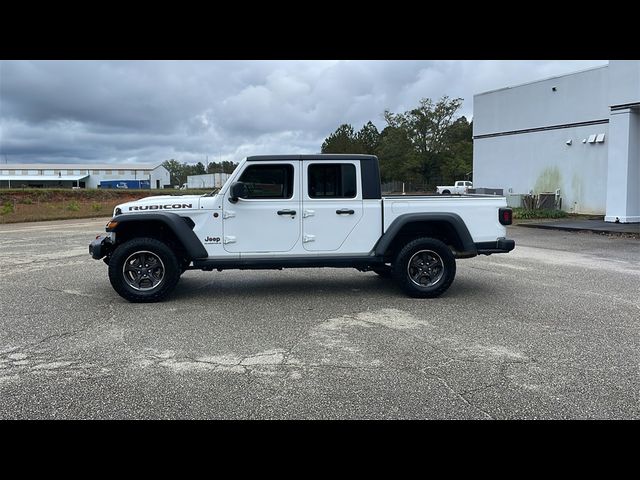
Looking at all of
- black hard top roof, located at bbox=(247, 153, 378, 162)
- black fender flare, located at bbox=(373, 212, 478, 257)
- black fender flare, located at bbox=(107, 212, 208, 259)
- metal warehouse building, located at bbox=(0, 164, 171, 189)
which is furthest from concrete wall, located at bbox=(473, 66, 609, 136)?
metal warehouse building, located at bbox=(0, 164, 171, 189)

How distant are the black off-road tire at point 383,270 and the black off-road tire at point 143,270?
9.68ft

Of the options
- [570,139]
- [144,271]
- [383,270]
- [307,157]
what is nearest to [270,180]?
[307,157]

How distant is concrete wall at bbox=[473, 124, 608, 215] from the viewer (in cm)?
2177

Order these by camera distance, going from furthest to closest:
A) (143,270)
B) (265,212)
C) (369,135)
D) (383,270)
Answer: (369,135), (383,270), (265,212), (143,270)

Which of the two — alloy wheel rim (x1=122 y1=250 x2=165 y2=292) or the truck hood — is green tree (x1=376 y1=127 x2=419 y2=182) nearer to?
the truck hood

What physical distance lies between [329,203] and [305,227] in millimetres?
478

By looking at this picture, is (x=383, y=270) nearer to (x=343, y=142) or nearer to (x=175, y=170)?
(x=343, y=142)

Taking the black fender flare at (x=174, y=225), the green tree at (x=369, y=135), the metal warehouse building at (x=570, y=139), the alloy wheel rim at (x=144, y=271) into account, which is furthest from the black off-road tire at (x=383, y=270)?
the green tree at (x=369, y=135)

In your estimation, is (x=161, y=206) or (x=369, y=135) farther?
(x=369, y=135)

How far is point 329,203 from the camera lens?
7.05 metres

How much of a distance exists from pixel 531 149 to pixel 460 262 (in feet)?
55.3

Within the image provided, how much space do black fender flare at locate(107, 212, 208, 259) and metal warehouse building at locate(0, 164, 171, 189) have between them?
104 metres
